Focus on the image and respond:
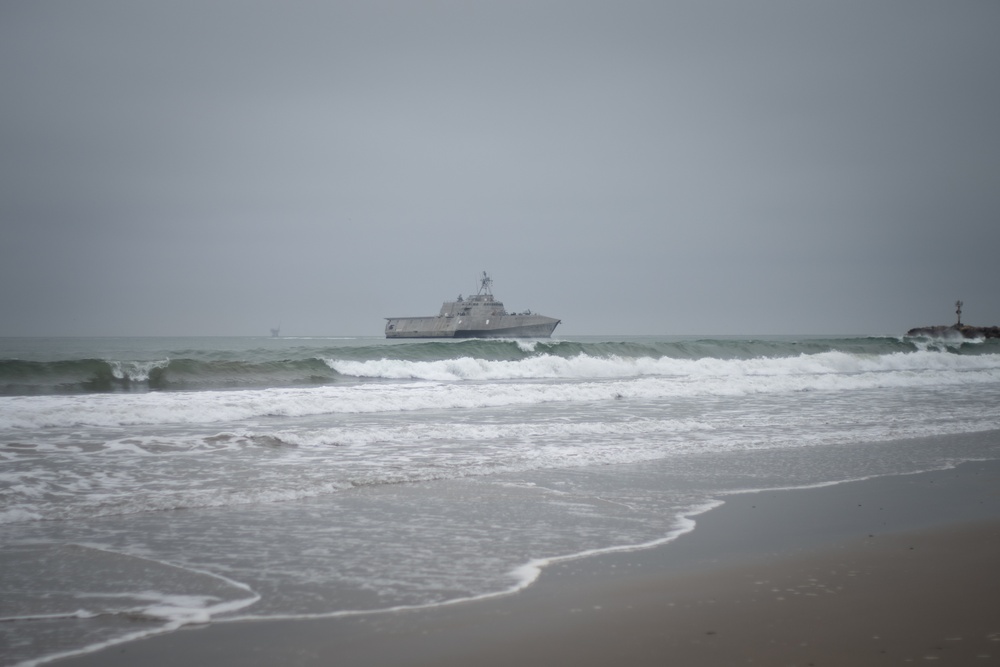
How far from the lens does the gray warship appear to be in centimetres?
7894

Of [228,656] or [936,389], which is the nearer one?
[228,656]

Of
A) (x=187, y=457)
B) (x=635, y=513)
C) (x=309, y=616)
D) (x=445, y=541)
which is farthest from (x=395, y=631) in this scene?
(x=187, y=457)

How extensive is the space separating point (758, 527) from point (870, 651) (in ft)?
8.25

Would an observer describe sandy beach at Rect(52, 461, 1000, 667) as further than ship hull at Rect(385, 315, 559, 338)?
No

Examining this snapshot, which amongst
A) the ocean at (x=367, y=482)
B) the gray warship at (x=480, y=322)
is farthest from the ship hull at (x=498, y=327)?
the ocean at (x=367, y=482)

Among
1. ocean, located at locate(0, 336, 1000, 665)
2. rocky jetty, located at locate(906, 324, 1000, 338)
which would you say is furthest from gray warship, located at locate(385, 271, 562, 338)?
ocean, located at locate(0, 336, 1000, 665)

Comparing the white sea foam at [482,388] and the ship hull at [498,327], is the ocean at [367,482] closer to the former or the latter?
the white sea foam at [482,388]

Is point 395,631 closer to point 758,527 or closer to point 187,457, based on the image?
point 758,527

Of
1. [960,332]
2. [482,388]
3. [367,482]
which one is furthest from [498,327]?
[367,482]

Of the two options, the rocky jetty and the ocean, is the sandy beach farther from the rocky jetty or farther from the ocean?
the rocky jetty

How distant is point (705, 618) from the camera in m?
3.77

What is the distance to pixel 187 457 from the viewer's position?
8.69 metres

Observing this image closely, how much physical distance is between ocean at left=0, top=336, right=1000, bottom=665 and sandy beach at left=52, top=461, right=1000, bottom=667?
0.87 feet

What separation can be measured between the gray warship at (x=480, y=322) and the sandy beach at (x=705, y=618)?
72509mm
